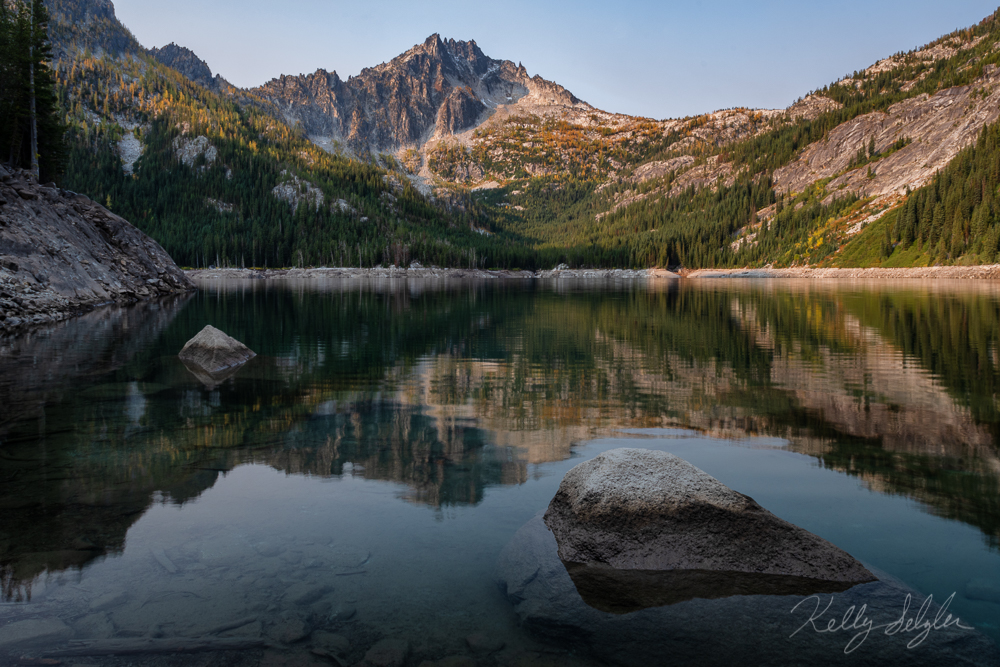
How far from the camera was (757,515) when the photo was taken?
23.5 feet

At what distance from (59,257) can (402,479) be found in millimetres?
45588

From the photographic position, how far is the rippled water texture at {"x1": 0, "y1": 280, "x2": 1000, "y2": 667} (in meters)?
5.85

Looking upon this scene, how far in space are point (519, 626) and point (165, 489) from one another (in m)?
7.28

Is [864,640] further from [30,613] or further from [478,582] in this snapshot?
[30,613]

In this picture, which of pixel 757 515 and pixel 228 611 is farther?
pixel 757 515

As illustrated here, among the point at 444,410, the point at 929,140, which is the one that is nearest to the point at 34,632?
the point at 444,410

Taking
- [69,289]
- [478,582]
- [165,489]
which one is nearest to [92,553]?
[165,489]

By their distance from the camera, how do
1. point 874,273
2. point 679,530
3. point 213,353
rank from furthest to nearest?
point 874,273
point 213,353
point 679,530

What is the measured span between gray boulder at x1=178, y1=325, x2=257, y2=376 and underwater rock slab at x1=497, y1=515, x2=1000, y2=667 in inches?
742

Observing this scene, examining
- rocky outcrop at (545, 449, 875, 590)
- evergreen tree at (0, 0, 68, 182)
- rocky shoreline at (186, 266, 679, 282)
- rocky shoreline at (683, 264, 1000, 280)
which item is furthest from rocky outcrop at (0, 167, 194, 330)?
rocky shoreline at (683, 264, 1000, 280)

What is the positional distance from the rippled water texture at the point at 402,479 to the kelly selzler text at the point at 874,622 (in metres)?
0.16

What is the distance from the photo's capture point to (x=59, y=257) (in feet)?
135

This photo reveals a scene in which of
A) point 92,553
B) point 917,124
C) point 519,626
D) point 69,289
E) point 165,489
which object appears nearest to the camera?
point 519,626

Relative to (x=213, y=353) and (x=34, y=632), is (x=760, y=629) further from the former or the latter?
(x=213, y=353)
